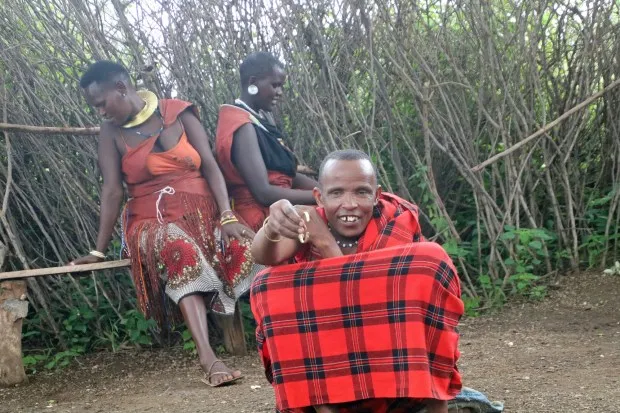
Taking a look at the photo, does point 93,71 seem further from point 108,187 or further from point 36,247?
point 36,247

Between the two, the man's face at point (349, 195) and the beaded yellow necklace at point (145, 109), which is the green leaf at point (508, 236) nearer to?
the beaded yellow necklace at point (145, 109)

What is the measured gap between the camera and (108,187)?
4594mm

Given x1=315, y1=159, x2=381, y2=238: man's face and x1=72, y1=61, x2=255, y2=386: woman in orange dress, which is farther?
x1=72, y1=61, x2=255, y2=386: woman in orange dress

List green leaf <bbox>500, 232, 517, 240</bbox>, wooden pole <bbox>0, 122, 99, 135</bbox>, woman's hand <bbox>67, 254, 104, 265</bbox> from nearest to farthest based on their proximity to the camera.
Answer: woman's hand <bbox>67, 254, 104, 265</bbox>, wooden pole <bbox>0, 122, 99, 135</bbox>, green leaf <bbox>500, 232, 517, 240</bbox>

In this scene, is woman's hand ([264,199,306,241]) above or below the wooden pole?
below

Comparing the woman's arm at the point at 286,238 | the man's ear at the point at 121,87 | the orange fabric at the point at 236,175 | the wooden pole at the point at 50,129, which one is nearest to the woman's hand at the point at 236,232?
the orange fabric at the point at 236,175

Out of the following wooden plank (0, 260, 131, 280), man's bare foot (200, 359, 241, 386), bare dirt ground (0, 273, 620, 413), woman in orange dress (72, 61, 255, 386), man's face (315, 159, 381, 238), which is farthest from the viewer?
wooden plank (0, 260, 131, 280)

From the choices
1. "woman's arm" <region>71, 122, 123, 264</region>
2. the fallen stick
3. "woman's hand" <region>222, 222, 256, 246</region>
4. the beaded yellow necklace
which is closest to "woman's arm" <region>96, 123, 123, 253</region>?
"woman's arm" <region>71, 122, 123, 264</region>

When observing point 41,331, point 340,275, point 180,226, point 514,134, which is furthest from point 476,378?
point 41,331

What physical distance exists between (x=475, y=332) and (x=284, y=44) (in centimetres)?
190

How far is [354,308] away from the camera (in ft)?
8.44

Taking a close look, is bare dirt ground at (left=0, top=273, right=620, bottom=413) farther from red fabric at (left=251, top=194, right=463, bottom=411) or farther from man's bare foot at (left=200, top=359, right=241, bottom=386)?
red fabric at (left=251, top=194, right=463, bottom=411)

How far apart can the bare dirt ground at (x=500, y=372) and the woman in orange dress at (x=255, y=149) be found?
856 mm

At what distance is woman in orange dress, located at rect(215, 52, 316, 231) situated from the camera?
4.52m
